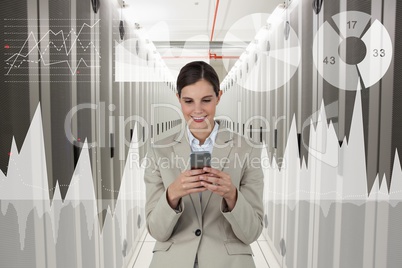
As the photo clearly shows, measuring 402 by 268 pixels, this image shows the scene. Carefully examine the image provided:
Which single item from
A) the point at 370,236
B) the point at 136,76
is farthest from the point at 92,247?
the point at 136,76

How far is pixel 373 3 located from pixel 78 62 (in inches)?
74.8

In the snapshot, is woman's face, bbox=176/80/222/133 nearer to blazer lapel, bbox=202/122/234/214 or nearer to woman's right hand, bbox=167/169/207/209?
blazer lapel, bbox=202/122/234/214

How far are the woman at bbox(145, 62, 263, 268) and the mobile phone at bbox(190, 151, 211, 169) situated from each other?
0.08m

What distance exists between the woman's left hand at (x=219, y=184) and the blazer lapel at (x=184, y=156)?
0.13 m

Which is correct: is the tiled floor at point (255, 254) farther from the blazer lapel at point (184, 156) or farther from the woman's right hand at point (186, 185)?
the woman's right hand at point (186, 185)

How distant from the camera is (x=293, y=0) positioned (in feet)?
11.5

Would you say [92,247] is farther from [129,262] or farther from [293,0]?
[293,0]

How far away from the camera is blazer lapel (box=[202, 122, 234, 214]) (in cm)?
141

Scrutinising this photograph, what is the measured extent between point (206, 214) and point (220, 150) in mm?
264

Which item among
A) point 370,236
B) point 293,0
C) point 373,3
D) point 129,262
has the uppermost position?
point 293,0
